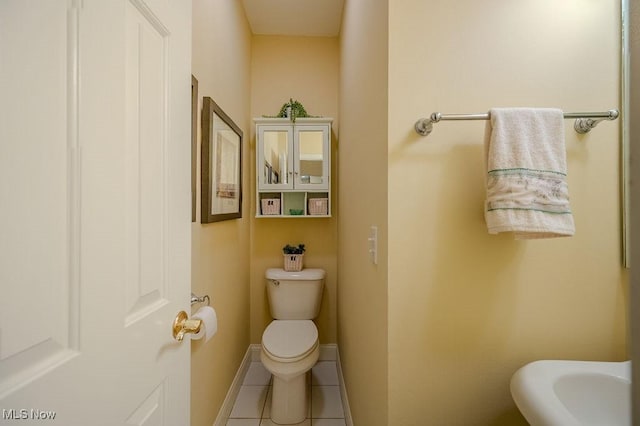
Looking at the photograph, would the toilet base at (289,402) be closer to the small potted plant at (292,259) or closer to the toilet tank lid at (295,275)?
the toilet tank lid at (295,275)

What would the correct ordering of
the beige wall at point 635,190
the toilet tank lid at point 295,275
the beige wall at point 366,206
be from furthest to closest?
the toilet tank lid at point 295,275 → the beige wall at point 366,206 → the beige wall at point 635,190

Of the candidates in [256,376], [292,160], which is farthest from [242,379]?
[292,160]

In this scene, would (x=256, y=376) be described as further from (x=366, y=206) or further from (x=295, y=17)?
(x=295, y=17)

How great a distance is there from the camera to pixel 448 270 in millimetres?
897

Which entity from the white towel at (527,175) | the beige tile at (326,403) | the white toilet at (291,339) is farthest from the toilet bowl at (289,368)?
the white towel at (527,175)

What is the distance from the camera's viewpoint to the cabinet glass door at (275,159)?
2068 millimetres

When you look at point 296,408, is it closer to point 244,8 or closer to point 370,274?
point 370,274

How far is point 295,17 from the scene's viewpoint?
80.6 inches

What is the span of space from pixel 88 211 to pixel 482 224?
1024mm

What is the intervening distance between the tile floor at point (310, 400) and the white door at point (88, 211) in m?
1.17

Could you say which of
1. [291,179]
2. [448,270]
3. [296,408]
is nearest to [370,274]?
[448,270]

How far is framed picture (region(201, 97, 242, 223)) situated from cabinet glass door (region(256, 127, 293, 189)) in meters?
0.26

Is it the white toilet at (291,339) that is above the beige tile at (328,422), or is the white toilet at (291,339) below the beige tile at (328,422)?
above

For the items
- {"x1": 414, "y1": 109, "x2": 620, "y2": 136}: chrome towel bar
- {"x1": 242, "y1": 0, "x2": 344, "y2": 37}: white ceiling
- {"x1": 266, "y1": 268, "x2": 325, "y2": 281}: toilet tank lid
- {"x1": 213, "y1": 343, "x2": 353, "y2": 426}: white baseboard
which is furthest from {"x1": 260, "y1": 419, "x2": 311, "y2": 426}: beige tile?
{"x1": 242, "y1": 0, "x2": 344, "y2": 37}: white ceiling
